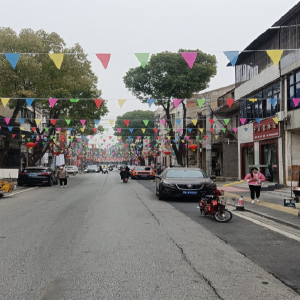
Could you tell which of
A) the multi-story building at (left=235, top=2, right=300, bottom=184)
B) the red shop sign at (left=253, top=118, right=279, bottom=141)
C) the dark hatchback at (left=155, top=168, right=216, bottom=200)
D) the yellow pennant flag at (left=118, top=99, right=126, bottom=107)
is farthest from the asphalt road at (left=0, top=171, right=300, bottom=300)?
the red shop sign at (left=253, top=118, right=279, bottom=141)

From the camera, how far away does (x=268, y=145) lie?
1040 inches

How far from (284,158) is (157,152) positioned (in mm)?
64969

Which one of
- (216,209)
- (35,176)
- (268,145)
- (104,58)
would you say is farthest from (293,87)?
(35,176)

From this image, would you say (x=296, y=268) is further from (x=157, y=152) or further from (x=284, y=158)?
(x=157, y=152)

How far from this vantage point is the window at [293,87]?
21.5 m

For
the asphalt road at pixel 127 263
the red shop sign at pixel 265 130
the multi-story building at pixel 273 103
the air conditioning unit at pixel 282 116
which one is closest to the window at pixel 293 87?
the multi-story building at pixel 273 103

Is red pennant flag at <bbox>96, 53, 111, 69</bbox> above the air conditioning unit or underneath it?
above

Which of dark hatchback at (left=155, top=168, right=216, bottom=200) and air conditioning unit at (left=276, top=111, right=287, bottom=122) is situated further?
air conditioning unit at (left=276, top=111, right=287, bottom=122)

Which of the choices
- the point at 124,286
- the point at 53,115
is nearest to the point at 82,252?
the point at 124,286

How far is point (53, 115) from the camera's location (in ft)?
118

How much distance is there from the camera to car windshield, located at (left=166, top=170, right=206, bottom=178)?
16188 mm

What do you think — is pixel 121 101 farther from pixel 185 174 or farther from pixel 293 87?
pixel 293 87

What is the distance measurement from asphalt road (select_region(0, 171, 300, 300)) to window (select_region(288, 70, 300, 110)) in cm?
1381

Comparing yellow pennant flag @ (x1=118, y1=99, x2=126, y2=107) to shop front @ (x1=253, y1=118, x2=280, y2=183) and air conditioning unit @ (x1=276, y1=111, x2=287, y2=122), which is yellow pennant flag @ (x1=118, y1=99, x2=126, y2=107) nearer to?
air conditioning unit @ (x1=276, y1=111, x2=287, y2=122)
